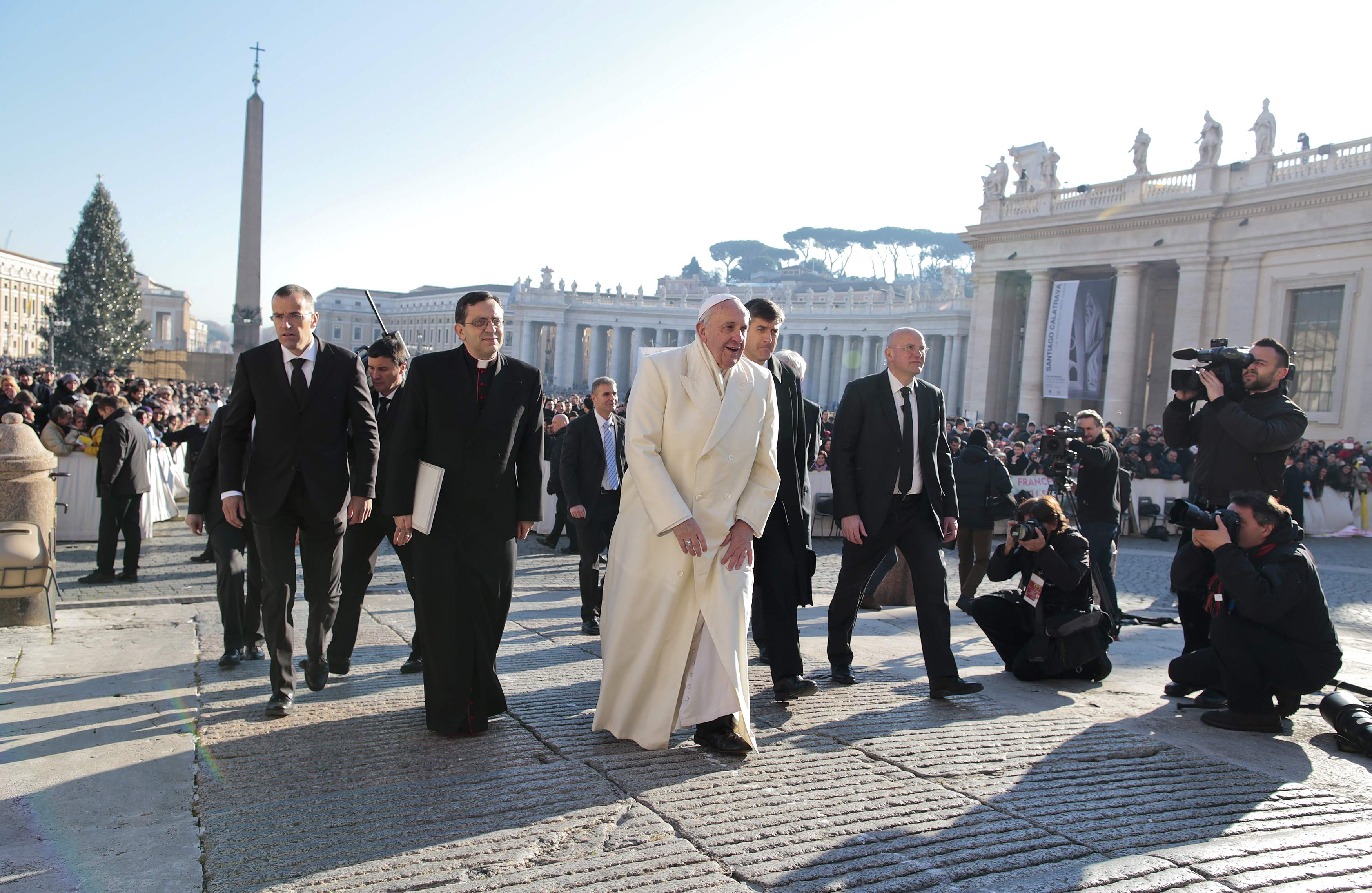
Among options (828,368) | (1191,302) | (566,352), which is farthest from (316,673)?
(566,352)

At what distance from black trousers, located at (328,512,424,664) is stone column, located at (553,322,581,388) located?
70033 millimetres

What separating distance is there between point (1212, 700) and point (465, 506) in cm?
401

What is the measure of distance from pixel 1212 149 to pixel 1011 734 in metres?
28.2

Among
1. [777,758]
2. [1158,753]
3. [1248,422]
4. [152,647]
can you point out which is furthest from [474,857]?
[1248,422]

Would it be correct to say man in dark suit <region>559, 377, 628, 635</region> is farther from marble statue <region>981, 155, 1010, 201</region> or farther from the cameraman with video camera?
marble statue <region>981, 155, 1010, 201</region>

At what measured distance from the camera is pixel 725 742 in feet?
12.0

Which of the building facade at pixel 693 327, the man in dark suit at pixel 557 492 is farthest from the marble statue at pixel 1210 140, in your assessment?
the man in dark suit at pixel 557 492

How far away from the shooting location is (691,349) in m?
3.87

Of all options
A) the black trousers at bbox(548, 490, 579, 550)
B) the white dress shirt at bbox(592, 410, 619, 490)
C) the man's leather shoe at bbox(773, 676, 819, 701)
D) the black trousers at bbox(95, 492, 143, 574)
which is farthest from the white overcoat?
the black trousers at bbox(548, 490, 579, 550)

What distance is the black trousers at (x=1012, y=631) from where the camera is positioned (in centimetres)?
539

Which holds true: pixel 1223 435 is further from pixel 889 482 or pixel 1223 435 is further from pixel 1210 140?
pixel 1210 140

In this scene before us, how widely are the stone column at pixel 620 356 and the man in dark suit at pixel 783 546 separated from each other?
6964 centimetres

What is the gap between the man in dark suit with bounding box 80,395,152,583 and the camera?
26.5ft

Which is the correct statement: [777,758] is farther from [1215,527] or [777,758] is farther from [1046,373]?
[1046,373]
